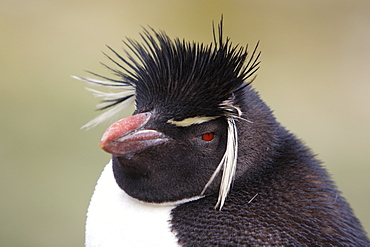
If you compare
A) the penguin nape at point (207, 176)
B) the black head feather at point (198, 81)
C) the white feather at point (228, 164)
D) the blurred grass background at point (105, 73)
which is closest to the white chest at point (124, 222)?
the penguin nape at point (207, 176)

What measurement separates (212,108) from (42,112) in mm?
3406

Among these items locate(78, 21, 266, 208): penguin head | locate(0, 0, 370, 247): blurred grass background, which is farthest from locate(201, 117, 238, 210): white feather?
locate(0, 0, 370, 247): blurred grass background

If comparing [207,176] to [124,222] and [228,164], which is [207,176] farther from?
[124,222]

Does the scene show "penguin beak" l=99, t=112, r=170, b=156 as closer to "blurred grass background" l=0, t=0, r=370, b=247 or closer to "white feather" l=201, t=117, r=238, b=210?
"white feather" l=201, t=117, r=238, b=210

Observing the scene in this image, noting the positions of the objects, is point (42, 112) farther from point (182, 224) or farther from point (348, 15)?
point (348, 15)

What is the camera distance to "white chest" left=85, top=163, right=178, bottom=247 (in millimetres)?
1469

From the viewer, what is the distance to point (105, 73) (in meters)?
5.05

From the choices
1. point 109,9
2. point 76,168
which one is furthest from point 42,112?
point 109,9

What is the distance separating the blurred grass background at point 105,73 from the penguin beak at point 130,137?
2342mm

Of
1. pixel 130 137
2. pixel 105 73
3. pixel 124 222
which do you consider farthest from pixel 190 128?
pixel 105 73

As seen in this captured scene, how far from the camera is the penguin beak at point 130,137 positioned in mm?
1369

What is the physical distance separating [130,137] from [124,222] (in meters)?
0.27

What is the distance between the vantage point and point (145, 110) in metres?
1.53

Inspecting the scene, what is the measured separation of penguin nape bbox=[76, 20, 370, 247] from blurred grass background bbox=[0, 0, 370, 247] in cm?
224
